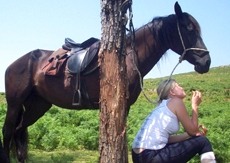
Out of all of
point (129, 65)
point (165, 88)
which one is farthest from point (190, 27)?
point (165, 88)

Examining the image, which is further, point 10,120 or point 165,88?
point 10,120

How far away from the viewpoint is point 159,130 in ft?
10.9

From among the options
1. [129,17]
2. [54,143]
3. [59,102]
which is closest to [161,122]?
[129,17]

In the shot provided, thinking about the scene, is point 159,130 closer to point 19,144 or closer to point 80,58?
point 80,58

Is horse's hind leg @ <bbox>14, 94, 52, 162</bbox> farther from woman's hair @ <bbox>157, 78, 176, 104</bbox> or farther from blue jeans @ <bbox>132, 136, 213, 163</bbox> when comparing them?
blue jeans @ <bbox>132, 136, 213, 163</bbox>

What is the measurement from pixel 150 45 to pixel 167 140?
145cm

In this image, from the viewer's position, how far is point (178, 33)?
436cm

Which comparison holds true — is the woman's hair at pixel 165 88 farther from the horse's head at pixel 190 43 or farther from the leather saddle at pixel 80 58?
the leather saddle at pixel 80 58

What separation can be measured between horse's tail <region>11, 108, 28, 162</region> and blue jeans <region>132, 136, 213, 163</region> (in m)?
2.63

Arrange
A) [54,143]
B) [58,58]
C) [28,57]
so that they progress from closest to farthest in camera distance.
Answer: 1. [58,58]
2. [28,57]
3. [54,143]

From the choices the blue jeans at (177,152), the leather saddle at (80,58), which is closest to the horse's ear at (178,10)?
the leather saddle at (80,58)

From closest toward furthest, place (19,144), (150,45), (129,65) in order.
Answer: (129,65) < (150,45) < (19,144)

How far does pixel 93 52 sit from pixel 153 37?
0.83 meters

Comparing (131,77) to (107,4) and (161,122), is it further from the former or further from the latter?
(107,4)
